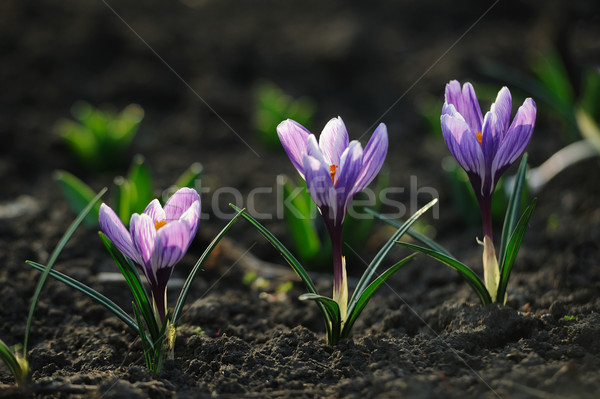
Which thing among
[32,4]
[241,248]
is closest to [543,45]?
[241,248]

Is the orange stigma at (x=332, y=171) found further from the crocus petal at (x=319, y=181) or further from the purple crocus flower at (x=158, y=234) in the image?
the purple crocus flower at (x=158, y=234)

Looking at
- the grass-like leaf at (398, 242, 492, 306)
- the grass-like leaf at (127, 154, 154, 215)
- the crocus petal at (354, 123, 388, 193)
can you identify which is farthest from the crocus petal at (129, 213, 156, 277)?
the grass-like leaf at (127, 154, 154, 215)

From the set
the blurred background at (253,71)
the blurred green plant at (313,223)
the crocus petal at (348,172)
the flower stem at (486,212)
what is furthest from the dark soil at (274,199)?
the crocus petal at (348,172)

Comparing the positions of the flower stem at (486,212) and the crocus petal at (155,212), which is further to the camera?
the flower stem at (486,212)

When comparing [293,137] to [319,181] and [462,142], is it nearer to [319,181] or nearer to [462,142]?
[319,181]

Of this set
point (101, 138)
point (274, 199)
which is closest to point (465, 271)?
point (274, 199)

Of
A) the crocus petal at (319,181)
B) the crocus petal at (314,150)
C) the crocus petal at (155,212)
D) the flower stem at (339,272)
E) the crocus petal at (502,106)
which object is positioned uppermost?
the crocus petal at (502,106)
